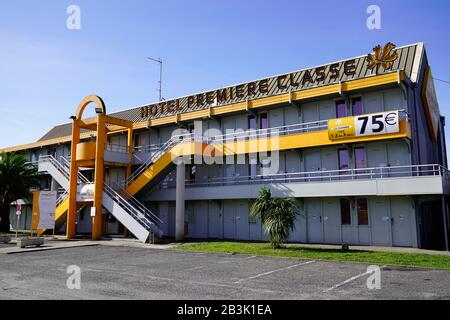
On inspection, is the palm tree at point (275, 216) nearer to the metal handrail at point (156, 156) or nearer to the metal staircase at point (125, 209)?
the metal staircase at point (125, 209)

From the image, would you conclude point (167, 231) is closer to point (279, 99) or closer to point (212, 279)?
point (279, 99)

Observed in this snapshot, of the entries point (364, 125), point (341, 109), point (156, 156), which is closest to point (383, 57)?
point (341, 109)

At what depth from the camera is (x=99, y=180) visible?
2858 cm

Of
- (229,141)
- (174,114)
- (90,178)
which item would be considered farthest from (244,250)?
(90,178)

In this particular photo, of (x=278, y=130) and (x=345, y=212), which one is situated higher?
(x=278, y=130)

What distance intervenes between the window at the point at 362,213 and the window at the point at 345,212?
61cm

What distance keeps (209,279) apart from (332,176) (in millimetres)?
13215

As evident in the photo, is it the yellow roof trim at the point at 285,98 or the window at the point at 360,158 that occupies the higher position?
the yellow roof trim at the point at 285,98

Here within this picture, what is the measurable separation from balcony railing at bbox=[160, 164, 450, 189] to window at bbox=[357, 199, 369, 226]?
1521 millimetres

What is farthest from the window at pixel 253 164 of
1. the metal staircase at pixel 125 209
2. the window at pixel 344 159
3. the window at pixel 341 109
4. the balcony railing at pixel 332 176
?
the metal staircase at pixel 125 209

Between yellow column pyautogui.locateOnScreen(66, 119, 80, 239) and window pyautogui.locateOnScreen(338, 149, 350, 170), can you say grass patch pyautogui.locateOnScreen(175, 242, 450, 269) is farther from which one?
yellow column pyautogui.locateOnScreen(66, 119, 80, 239)

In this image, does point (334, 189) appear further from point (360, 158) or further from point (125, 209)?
point (125, 209)

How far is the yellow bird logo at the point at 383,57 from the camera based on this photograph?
23380 millimetres
